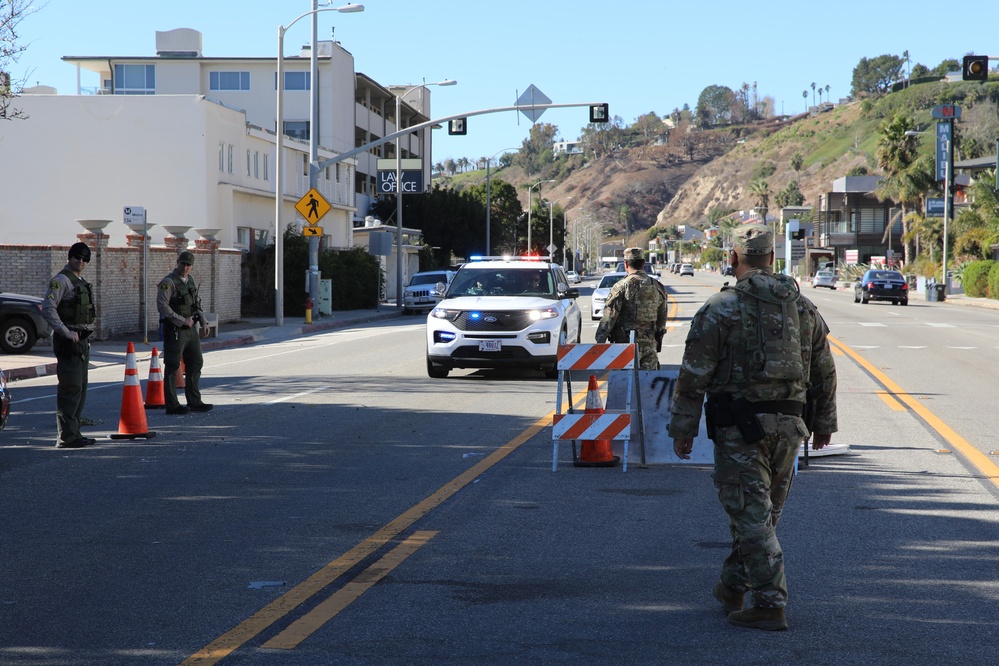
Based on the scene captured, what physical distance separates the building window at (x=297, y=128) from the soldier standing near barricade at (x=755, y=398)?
60550mm

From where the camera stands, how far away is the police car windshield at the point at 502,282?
17.7 m

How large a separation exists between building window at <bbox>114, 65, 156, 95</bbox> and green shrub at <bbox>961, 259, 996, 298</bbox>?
148 feet

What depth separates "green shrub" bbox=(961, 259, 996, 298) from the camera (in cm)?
5645

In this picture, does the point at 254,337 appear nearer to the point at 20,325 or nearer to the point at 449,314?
the point at 20,325

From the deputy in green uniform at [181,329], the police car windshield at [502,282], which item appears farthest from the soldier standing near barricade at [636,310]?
the police car windshield at [502,282]

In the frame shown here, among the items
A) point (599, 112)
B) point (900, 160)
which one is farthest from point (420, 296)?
point (900, 160)

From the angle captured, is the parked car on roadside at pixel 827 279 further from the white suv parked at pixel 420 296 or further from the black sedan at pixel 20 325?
the black sedan at pixel 20 325

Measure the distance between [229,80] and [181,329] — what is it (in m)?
55.8

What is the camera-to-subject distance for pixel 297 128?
64.2 metres

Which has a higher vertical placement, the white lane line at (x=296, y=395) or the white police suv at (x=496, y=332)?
the white police suv at (x=496, y=332)

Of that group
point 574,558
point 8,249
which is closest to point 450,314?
point 574,558

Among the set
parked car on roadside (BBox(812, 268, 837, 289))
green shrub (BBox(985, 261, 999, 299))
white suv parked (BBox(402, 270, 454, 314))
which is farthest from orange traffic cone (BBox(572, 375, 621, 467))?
parked car on roadside (BBox(812, 268, 837, 289))

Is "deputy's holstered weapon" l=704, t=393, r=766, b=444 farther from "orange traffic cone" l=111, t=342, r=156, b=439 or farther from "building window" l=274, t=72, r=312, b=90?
"building window" l=274, t=72, r=312, b=90

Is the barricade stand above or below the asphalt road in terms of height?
above
